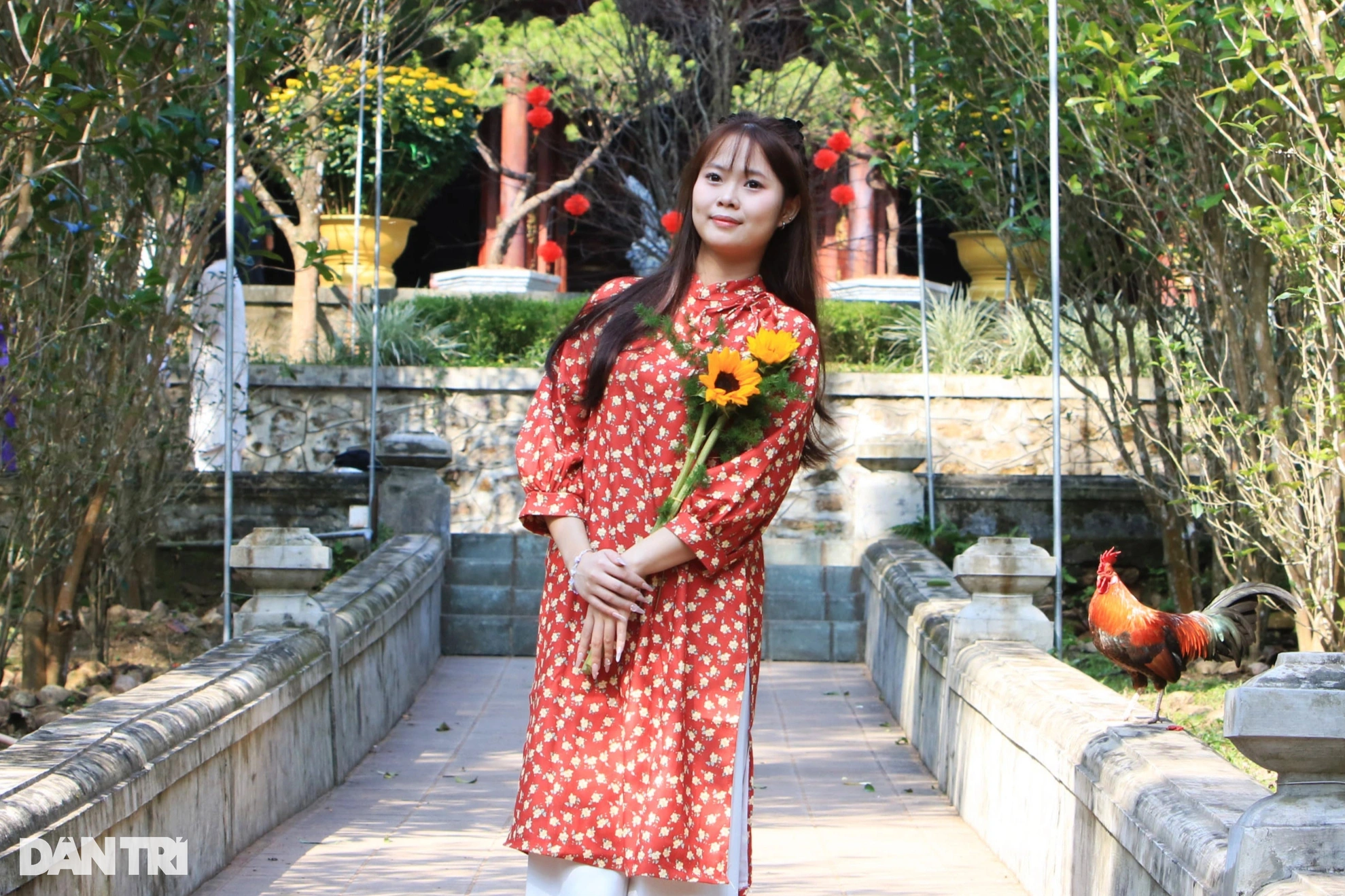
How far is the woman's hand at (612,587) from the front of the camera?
110 inches

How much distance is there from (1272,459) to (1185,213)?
1.09 meters

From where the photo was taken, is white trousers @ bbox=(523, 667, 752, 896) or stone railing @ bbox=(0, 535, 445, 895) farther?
stone railing @ bbox=(0, 535, 445, 895)

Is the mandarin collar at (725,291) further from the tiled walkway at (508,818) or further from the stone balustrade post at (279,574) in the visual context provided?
the stone balustrade post at (279,574)

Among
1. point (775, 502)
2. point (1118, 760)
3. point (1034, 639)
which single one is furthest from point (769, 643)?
point (775, 502)

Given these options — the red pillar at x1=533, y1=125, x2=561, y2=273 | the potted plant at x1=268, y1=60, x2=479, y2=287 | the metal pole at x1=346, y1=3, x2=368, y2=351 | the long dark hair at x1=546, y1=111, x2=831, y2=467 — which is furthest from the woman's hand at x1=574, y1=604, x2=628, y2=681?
the red pillar at x1=533, y1=125, x2=561, y2=273

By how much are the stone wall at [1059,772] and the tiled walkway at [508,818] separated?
6.6 inches

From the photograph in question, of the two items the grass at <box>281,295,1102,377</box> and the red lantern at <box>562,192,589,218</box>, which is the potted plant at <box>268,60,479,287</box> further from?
the red lantern at <box>562,192,589,218</box>

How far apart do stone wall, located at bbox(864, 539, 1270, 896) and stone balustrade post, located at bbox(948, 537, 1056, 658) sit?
101mm

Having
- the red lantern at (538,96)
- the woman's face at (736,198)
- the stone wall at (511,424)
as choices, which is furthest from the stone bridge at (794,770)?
the red lantern at (538,96)

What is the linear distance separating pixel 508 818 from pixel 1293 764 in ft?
10.5

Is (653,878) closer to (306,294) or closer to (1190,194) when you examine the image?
(1190,194)

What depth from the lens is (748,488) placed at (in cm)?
287

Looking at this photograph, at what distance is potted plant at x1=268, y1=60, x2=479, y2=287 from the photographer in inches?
550

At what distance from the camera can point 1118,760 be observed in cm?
374
